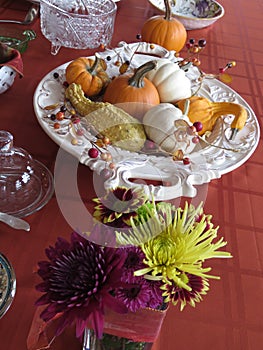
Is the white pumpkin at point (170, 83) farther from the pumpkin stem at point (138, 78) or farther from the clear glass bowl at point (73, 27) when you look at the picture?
the clear glass bowl at point (73, 27)

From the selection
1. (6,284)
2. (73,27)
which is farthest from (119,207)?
(73,27)

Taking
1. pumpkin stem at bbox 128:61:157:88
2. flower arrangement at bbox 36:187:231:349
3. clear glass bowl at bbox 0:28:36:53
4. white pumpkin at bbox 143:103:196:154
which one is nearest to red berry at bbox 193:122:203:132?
white pumpkin at bbox 143:103:196:154

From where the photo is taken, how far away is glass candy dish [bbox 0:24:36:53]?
3.11 ft

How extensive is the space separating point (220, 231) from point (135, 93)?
0.28 m

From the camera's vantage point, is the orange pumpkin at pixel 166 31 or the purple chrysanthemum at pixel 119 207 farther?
the orange pumpkin at pixel 166 31

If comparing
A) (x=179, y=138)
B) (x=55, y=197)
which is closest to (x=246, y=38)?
→ (x=179, y=138)

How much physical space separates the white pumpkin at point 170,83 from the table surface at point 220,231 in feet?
0.58

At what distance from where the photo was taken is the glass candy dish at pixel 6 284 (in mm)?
447

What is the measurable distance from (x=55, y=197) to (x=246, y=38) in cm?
91

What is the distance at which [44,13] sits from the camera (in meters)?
0.94

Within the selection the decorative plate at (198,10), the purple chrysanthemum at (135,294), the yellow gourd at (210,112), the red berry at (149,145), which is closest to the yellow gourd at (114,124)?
the red berry at (149,145)

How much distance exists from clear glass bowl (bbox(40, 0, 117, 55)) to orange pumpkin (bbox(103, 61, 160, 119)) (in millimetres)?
262

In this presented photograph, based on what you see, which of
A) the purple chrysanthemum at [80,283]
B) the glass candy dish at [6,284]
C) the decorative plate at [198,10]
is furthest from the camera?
the decorative plate at [198,10]

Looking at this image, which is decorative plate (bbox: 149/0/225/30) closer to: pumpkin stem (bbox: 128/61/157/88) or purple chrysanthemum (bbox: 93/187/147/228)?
pumpkin stem (bbox: 128/61/157/88)
